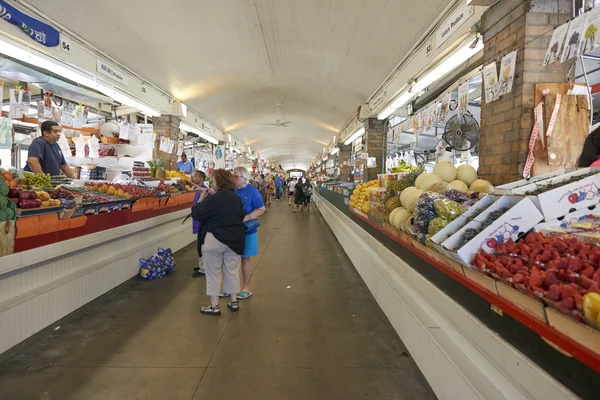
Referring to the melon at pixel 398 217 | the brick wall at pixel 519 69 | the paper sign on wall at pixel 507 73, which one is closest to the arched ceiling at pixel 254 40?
the brick wall at pixel 519 69

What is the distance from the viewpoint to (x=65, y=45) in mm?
5855

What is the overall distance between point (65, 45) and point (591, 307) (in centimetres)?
708

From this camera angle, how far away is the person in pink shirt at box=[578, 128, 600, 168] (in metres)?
3.12

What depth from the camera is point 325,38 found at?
287 inches

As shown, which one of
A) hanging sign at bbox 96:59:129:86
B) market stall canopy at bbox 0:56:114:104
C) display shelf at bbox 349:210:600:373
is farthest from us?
hanging sign at bbox 96:59:129:86

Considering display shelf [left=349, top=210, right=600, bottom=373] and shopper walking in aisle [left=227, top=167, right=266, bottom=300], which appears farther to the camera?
shopper walking in aisle [left=227, top=167, right=266, bottom=300]

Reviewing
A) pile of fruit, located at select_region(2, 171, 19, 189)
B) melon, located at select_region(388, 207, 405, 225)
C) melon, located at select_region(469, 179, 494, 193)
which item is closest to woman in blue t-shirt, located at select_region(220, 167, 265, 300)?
melon, located at select_region(388, 207, 405, 225)

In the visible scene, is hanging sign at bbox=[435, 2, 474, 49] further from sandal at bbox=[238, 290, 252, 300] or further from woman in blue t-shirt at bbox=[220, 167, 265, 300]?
sandal at bbox=[238, 290, 252, 300]

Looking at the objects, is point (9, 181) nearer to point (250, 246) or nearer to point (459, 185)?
point (250, 246)

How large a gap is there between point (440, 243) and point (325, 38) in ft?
19.6

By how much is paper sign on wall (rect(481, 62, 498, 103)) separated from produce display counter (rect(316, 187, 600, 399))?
187 centimetres

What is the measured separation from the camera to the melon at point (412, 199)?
3.53 meters

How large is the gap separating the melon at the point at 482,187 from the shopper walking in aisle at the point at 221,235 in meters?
2.31

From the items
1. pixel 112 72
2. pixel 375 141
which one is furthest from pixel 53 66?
pixel 375 141
